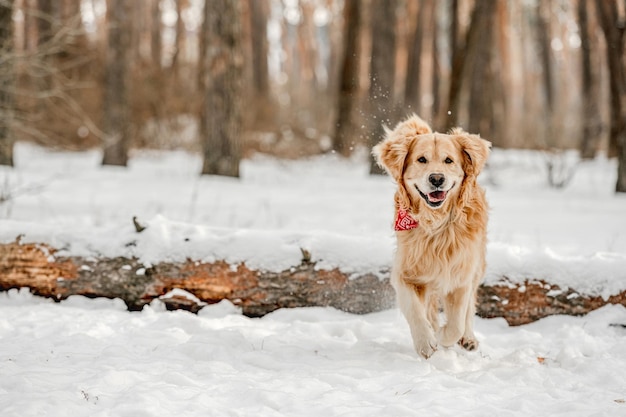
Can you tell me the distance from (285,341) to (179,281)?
3.30 ft

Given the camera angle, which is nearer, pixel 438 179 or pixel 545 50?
pixel 438 179

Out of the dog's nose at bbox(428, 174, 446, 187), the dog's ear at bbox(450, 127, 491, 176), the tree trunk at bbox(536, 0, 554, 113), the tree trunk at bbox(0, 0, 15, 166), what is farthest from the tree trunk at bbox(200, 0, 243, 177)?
the tree trunk at bbox(536, 0, 554, 113)

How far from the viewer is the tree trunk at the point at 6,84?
21.9ft

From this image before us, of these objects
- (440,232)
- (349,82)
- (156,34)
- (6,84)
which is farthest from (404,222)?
(156,34)

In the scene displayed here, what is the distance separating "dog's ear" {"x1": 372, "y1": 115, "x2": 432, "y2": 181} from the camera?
3.99 m

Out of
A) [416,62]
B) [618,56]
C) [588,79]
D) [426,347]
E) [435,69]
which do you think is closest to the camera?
[426,347]

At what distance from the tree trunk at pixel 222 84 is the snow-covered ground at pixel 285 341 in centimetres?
219

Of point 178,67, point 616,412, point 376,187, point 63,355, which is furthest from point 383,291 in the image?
point 178,67

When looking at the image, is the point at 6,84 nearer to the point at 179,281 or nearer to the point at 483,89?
the point at 179,281

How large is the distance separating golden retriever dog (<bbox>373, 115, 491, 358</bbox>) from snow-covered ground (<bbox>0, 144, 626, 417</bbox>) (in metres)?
0.24

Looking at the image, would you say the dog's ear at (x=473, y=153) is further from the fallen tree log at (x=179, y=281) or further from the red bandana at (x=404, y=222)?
the fallen tree log at (x=179, y=281)

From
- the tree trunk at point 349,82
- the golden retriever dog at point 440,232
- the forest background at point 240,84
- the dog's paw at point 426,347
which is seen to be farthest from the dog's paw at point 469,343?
the tree trunk at point 349,82

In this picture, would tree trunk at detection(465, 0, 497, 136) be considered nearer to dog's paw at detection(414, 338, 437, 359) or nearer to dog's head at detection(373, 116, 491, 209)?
dog's head at detection(373, 116, 491, 209)

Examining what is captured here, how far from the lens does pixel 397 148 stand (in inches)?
158
